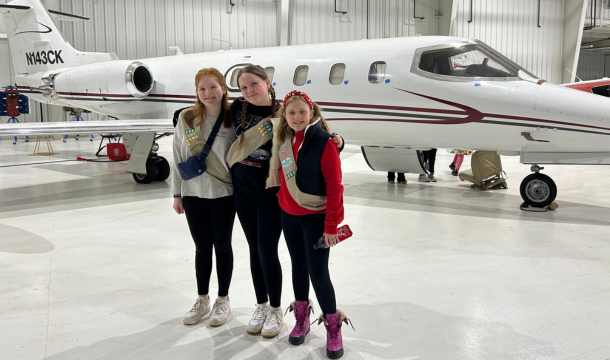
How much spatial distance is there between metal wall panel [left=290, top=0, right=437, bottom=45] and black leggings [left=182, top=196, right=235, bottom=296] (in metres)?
20.6

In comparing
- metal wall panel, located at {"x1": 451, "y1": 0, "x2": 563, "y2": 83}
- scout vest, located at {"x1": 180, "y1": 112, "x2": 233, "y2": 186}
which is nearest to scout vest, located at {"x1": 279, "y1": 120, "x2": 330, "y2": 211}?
scout vest, located at {"x1": 180, "y1": 112, "x2": 233, "y2": 186}

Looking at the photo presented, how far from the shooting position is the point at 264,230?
10.4ft

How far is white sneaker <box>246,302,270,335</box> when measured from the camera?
3.28 m

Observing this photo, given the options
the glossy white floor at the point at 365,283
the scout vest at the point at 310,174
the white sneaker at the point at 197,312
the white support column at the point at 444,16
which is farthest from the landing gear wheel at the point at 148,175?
the white support column at the point at 444,16

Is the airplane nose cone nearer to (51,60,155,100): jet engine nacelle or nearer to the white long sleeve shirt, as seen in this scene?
the white long sleeve shirt

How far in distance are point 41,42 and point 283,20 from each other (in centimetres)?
1234

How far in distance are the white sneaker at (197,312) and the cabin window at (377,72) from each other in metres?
4.79

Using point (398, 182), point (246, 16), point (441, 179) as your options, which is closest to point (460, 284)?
point (398, 182)

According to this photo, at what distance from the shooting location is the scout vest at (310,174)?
287cm

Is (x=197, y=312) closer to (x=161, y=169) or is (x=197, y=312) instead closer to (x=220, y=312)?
(x=220, y=312)

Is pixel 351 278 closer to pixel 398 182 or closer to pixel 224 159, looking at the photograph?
pixel 224 159

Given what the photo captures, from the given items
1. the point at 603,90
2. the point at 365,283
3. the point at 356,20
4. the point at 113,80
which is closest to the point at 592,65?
the point at 603,90

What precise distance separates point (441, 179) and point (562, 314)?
6.96 meters

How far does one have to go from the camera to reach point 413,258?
4.85 m
